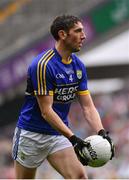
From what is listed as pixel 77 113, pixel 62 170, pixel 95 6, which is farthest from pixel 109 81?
pixel 62 170

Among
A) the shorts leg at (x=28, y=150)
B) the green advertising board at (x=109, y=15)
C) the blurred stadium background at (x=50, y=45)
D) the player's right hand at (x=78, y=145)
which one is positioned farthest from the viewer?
the green advertising board at (x=109, y=15)

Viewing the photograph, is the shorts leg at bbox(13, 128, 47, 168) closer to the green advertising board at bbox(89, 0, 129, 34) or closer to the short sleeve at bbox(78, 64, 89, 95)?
the short sleeve at bbox(78, 64, 89, 95)

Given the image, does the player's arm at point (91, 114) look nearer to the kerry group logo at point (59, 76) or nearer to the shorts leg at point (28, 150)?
the kerry group logo at point (59, 76)

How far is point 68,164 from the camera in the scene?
841 centimetres

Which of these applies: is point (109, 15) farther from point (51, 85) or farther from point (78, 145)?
point (78, 145)

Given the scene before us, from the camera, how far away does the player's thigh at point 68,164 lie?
8.37 meters

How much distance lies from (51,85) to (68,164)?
0.77 meters

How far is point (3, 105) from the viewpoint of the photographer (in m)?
18.7

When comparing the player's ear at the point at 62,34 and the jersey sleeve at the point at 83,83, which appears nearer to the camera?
the player's ear at the point at 62,34

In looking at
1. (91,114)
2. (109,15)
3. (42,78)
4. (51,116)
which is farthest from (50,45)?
(51,116)

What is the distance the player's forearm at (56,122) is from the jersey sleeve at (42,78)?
0.19m

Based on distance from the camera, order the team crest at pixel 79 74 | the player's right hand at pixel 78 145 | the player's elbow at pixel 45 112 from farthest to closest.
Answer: the team crest at pixel 79 74 < the player's elbow at pixel 45 112 < the player's right hand at pixel 78 145

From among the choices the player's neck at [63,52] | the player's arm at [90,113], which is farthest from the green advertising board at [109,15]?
the player's neck at [63,52]

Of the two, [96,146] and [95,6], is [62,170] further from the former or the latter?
[95,6]
